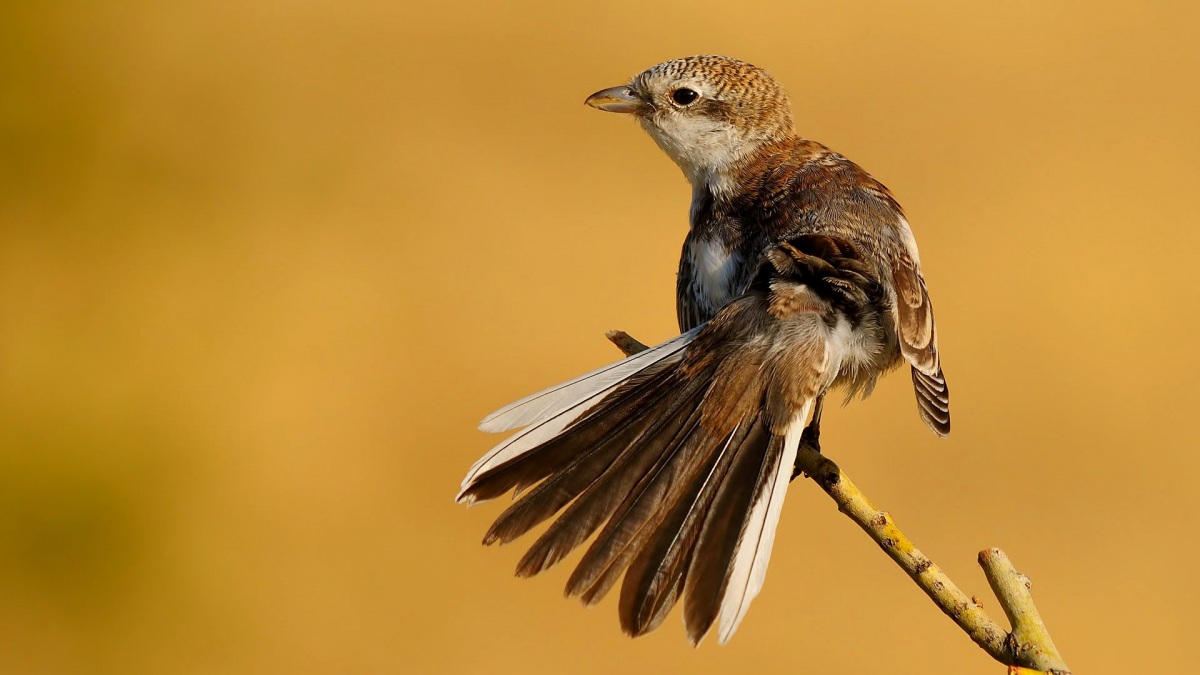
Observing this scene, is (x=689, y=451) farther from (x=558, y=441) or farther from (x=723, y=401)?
(x=558, y=441)

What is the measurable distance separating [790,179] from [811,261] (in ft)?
2.15

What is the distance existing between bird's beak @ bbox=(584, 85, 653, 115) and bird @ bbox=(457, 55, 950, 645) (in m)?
0.35

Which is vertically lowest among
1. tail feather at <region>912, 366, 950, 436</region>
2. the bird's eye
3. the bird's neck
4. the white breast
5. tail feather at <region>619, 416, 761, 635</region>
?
tail feather at <region>619, 416, 761, 635</region>

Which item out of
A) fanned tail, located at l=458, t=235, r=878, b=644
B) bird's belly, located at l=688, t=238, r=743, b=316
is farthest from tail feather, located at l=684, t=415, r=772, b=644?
bird's belly, located at l=688, t=238, r=743, b=316

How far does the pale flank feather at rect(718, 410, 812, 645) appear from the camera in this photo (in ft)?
7.63

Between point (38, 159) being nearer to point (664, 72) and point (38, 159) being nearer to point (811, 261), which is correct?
point (664, 72)

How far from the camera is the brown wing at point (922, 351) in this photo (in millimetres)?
2943

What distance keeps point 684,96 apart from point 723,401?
1.40 meters

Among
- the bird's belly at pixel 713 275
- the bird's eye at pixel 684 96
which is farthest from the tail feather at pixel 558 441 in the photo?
the bird's eye at pixel 684 96

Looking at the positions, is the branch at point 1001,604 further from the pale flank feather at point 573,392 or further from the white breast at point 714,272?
the white breast at point 714,272

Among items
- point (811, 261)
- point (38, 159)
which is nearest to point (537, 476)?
point (811, 261)

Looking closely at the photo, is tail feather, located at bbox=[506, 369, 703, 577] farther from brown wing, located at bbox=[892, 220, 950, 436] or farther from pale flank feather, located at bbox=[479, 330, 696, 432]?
brown wing, located at bbox=[892, 220, 950, 436]

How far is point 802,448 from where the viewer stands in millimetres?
2811

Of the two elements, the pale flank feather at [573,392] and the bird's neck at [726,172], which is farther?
the bird's neck at [726,172]
